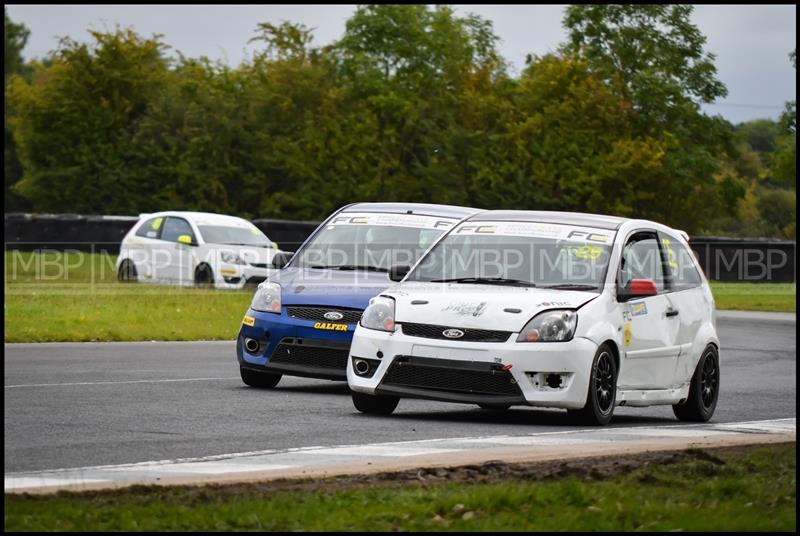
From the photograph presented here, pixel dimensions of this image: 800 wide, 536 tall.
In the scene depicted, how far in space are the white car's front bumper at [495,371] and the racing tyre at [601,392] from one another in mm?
112

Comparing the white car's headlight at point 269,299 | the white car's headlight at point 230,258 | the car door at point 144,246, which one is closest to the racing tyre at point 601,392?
the white car's headlight at point 269,299

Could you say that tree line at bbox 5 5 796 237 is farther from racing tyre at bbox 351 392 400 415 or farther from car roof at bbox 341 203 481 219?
racing tyre at bbox 351 392 400 415

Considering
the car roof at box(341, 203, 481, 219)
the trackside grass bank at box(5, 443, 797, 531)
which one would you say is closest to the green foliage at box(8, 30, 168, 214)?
the car roof at box(341, 203, 481, 219)

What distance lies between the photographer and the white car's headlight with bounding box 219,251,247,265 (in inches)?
1217

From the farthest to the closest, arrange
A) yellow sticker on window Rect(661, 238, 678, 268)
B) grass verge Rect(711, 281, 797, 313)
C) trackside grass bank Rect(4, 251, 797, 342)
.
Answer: grass verge Rect(711, 281, 797, 313), trackside grass bank Rect(4, 251, 797, 342), yellow sticker on window Rect(661, 238, 678, 268)

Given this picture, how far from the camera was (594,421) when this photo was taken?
1216 cm

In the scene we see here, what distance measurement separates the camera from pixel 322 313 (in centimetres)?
1427

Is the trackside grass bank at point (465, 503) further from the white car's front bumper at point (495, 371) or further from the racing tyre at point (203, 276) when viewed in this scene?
the racing tyre at point (203, 276)

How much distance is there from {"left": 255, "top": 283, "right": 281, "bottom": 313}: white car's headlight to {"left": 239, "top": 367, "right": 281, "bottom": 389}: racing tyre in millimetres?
626

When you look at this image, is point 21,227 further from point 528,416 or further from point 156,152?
point 528,416

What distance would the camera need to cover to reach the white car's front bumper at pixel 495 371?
1176 centimetres

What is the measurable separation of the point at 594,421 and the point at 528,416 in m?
1.09

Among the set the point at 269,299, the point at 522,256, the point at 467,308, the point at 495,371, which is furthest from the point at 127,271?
the point at 495,371

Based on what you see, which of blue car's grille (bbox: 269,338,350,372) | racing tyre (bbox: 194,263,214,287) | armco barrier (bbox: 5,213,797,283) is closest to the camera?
blue car's grille (bbox: 269,338,350,372)
